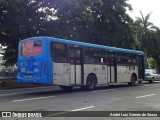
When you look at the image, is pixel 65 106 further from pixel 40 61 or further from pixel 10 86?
pixel 10 86

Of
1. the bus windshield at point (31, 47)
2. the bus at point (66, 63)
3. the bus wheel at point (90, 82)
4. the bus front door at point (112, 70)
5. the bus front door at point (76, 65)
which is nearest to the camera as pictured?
the bus at point (66, 63)

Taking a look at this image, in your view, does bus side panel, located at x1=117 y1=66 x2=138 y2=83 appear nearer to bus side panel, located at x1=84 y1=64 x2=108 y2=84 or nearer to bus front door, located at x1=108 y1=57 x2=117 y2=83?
bus front door, located at x1=108 y1=57 x2=117 y2=83

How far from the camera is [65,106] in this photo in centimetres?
1277

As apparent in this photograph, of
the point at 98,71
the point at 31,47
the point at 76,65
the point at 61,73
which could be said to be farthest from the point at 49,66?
the point at 98,71

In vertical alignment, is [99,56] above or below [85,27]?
below

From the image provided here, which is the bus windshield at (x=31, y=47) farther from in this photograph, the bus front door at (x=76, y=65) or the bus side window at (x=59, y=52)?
the bus front door at (x=76, y=65)

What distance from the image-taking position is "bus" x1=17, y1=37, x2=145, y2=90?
17703 mm

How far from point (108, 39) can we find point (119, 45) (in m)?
3.32

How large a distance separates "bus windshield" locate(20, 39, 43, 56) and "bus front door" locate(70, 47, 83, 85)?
2190 mm

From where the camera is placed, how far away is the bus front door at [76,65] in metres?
19.3

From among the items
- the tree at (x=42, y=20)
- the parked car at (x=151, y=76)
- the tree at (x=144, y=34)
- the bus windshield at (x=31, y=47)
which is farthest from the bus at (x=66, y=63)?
the tree at (x=144, y=34)

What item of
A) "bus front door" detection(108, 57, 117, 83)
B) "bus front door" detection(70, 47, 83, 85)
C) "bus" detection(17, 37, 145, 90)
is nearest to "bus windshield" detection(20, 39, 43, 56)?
"bus" detection(17, 37, 145, 90)

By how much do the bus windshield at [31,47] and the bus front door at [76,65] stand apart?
7.19 ft

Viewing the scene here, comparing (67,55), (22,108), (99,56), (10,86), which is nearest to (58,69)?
(67,55)
